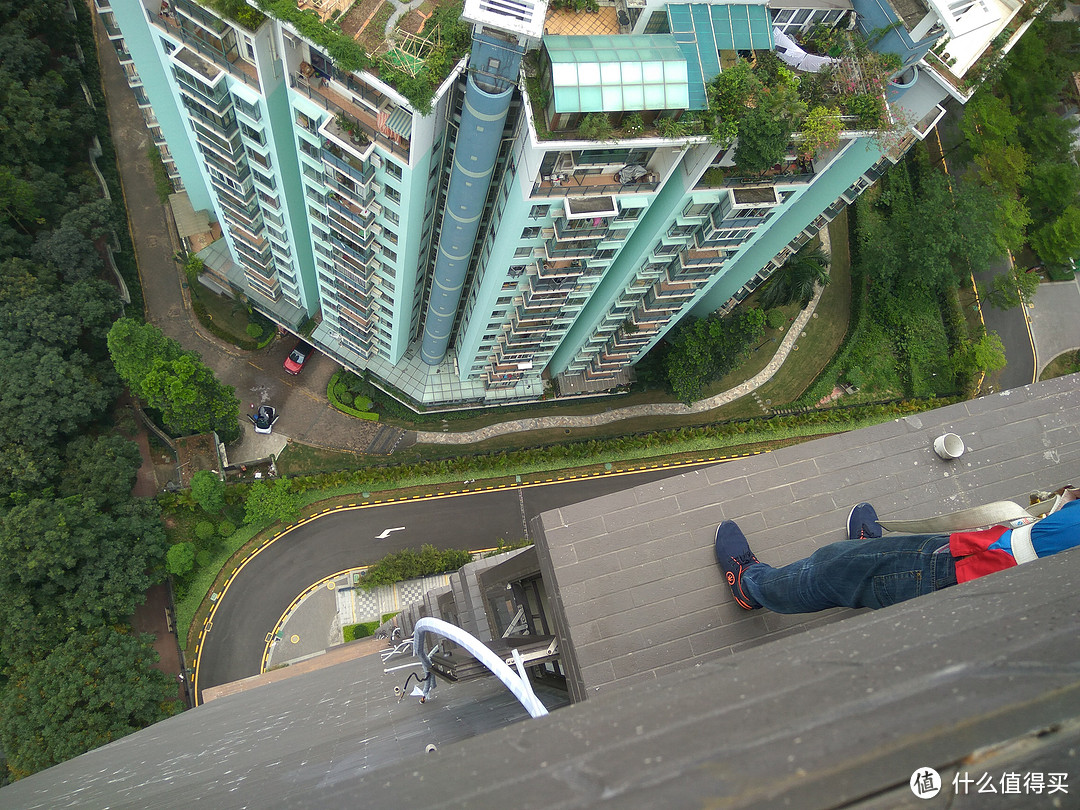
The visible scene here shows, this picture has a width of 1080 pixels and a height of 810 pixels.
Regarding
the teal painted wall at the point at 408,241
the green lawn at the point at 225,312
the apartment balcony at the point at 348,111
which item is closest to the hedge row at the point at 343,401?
the teal painted wall at the point at 408,241

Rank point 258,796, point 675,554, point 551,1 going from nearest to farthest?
point 258,796
point 675,554
point 551,1

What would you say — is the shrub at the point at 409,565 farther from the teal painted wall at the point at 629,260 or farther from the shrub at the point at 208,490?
the teal painted wall at the point at 629,260

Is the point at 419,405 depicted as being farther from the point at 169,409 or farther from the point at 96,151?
the point at 96,151

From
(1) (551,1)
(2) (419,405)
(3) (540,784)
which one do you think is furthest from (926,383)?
(3) (540,784)

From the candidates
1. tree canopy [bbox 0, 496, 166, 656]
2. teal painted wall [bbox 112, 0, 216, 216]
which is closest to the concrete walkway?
tree canopy [bbox 0, 496, 166, 656]

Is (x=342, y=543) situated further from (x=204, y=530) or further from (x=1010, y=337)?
(x=1010, y=337)

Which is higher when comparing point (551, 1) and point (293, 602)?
point (551, 1)
